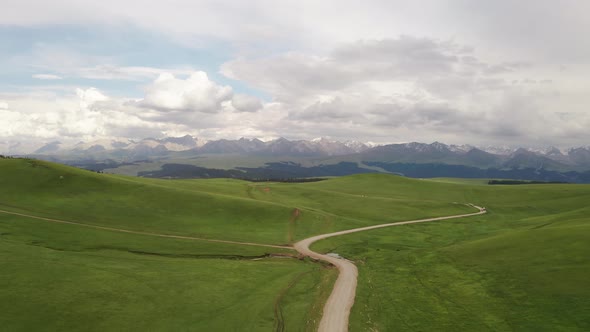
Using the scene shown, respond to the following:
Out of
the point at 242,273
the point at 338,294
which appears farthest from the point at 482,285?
the point at 242,273

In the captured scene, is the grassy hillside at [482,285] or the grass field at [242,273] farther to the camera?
the grassy hillside at [482,285]

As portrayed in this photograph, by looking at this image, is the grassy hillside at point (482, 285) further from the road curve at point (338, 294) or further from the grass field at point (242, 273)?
the road curve at point (338, 294)

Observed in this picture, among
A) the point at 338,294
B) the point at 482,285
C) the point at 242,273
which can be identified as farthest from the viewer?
the point at 242,273

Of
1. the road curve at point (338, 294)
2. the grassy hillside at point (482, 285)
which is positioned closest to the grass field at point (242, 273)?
the grassy hillside at point (482, 285)

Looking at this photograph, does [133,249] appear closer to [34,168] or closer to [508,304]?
[508,304]

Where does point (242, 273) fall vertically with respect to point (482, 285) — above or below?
below

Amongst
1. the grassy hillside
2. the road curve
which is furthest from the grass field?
the road curve

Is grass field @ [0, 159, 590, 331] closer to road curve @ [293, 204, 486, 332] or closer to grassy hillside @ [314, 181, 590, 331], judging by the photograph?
grassy hillside @ [314, 181, 590, 331]

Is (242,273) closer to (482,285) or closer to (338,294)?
(338,294)

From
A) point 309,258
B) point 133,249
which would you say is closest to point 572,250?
point 309,258

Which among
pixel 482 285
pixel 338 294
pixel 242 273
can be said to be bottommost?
pixel 338 294
